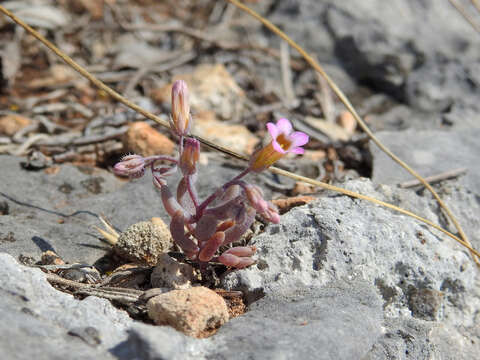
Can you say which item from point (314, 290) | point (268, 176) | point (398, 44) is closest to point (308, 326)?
point (314, 290)

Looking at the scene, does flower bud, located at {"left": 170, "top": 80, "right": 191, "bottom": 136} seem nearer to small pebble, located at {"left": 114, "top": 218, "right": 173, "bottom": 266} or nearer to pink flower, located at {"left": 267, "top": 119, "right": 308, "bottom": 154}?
pink flower, located at {"left": 267, "top": 119, "right": 308, "bottom": 154}

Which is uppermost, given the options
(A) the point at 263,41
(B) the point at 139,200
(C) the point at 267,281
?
(A) the point at 263,41

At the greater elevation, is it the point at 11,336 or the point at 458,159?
the point at 458,159

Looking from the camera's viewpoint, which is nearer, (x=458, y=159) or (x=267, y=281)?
(x=267, y=281)

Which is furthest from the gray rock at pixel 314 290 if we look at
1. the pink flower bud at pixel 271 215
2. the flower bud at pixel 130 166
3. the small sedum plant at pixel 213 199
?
the flower bud at pixel 130 166

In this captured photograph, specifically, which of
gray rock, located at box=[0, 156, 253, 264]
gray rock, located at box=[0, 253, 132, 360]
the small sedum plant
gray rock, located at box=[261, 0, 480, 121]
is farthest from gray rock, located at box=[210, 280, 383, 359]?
gray rock, located at box=[261, 0, 480, 121]

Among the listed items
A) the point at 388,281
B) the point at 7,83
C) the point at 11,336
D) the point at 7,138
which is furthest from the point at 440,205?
the point at 7,83

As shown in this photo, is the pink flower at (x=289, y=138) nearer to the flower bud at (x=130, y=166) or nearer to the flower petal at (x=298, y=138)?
the flower petal at (x=298, y=138)

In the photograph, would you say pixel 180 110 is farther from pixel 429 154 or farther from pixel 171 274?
pixel 429 154

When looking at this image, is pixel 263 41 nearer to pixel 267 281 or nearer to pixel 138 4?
pixel 138 4
